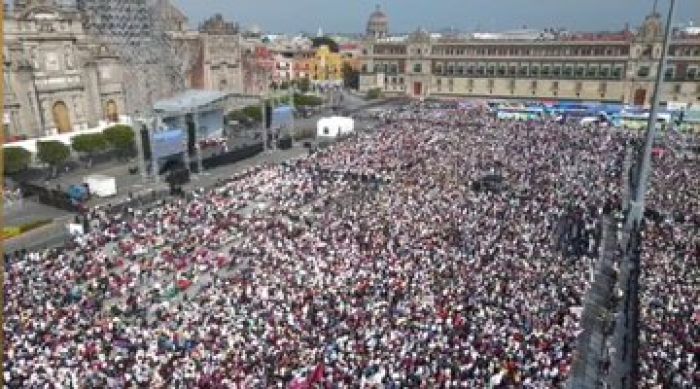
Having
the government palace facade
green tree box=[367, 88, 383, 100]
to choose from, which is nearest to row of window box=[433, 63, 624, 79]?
the government palace facade

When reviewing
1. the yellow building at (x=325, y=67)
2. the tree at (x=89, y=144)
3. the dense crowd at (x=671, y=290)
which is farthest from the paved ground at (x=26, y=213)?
the yellow building at (x=325, y=67)

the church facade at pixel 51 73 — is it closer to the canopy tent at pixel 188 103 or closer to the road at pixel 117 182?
the road at pixel 117 182

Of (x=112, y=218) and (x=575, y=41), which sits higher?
(x=575, y=41)

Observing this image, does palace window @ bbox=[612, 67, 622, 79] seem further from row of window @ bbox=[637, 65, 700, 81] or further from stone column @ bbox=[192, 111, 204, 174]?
stone column @ bbox=[192, 111, 204, 174]

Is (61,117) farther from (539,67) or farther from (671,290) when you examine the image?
(539,67)

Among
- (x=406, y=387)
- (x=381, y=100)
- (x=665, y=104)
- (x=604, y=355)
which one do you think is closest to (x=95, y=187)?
(x=406, y=387)

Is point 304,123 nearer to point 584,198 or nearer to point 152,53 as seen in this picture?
point 152,53
